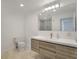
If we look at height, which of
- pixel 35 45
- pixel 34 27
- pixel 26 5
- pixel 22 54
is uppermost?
pixel 26 5

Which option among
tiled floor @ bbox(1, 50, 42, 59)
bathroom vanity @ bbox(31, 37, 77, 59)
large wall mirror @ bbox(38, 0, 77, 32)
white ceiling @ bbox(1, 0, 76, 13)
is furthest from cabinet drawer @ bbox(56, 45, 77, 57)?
white ceiling @ bbox(1, 0, 76, 13)

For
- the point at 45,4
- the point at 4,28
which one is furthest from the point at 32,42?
the point at 45,4

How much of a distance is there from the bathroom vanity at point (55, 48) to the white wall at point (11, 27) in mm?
469

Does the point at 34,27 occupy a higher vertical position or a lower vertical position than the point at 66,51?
higher

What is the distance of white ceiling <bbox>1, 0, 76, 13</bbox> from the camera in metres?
2.33

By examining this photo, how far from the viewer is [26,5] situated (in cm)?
261

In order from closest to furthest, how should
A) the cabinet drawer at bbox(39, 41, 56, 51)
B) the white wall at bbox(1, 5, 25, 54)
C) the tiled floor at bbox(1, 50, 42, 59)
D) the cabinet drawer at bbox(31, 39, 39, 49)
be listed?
the cabinet drawer at bbox(39, 41, 56, 51) → the white wall at bbox(1, 5, 25, 54) → the tiled floor at bbox(1, 50, 42, 59) → the cabinet drawer at bbox(31, 39, 39, 49)

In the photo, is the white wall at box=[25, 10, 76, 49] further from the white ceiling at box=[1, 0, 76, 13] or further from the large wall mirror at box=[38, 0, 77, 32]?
the white ceiling at box=[1, 0, 76, 13]

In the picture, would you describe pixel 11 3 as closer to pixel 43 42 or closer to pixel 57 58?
pixel 43 42

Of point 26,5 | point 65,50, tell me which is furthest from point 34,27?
point 65,50

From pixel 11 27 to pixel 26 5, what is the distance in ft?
2.31

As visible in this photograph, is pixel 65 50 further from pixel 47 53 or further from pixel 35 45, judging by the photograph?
pixel 35 45

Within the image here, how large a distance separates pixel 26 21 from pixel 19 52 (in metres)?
0.84

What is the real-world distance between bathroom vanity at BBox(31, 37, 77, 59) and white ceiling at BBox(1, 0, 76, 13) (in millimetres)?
824
